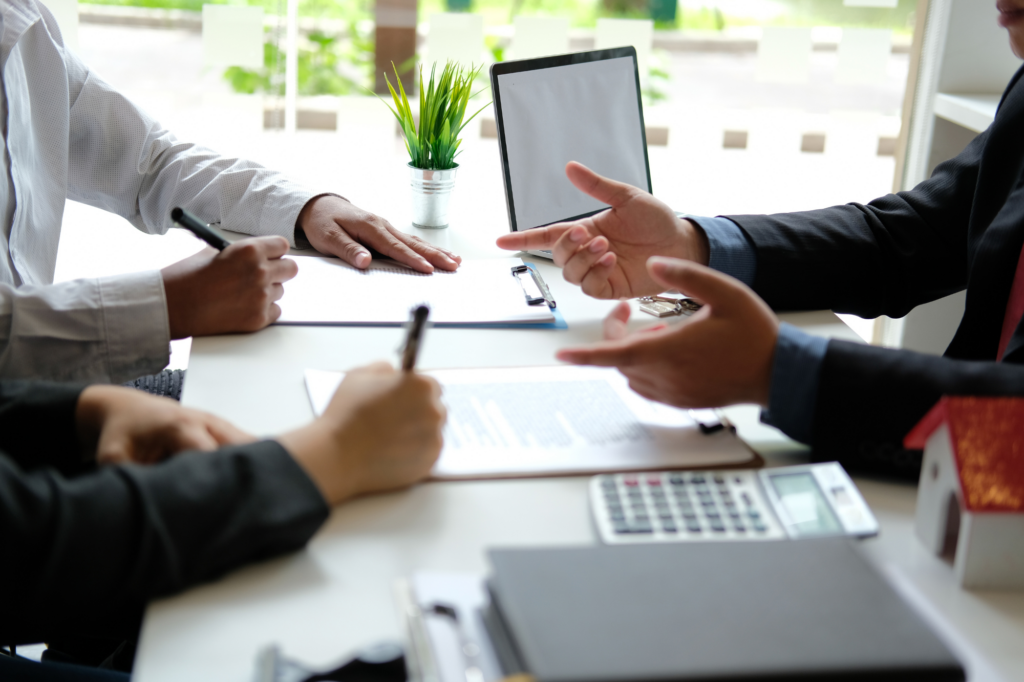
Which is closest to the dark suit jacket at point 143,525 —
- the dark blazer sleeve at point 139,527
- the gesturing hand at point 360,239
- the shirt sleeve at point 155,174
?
the dark blazer sleeve at point 139,527

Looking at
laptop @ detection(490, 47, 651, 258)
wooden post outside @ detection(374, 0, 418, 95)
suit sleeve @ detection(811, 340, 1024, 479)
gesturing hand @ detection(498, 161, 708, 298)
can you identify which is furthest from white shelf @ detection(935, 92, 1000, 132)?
wooden post outside @ detection(374, 0, 418, 95)

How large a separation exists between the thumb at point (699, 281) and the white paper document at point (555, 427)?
4.8 inches

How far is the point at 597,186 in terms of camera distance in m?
1.21

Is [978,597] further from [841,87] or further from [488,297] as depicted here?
[841,87]

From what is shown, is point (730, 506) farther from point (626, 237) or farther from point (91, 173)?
point (91, 173)

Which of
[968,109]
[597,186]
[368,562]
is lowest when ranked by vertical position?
[368,562]

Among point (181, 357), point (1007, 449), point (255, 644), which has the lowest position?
point (181, 357)

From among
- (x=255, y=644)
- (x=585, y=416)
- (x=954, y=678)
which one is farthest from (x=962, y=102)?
(x=255, y=644)

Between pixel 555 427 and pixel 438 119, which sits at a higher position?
pixel 438 119

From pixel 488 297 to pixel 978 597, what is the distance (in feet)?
2.27

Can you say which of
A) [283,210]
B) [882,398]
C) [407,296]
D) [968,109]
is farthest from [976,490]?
[968,109]

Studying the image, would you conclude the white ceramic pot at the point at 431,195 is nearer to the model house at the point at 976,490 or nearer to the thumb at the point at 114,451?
the thumb at the point at 114,451

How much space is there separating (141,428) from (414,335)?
→ 246 mm

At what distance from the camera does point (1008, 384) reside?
0.82m
